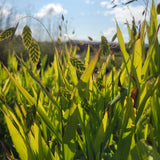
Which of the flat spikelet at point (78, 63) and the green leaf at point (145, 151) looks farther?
the flat spikelet at point (78, 63)

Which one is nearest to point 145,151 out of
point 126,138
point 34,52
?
point 126,138

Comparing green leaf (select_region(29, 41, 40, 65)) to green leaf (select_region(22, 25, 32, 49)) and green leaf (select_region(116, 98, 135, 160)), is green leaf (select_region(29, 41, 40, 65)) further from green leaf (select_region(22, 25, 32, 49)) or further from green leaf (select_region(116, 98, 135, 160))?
green leaf (select_region(116, 98, 135, 160))

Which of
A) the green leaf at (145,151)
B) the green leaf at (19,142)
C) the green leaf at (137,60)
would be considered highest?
the green leaf at (137,60)

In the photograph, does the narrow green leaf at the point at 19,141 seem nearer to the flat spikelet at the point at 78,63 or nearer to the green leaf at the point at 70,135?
the green leaf at the point at 70,135

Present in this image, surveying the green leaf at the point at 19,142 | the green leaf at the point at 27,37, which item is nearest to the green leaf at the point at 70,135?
the green leaf at the point at 19,142

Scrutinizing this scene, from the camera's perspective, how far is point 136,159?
0.39 m

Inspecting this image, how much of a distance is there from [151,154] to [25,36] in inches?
16.2

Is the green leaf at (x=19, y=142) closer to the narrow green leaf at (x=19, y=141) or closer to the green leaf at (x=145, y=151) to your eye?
the narrow green leaf at (x=19, y=141)

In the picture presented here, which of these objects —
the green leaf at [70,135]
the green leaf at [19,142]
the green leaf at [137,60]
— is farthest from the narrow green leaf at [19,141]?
the green leaf at [137,60]

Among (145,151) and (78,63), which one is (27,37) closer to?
(78,63)

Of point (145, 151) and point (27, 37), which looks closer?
Result: point (145, 151)

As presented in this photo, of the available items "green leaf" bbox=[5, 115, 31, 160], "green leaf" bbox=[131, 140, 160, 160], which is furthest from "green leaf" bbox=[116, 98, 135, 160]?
"green leaf" bbox=[5, 115, 31, 160]

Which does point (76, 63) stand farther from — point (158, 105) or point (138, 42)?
point (158, 105)

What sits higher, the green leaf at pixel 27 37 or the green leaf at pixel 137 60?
the green leaf at pixel 27 37
